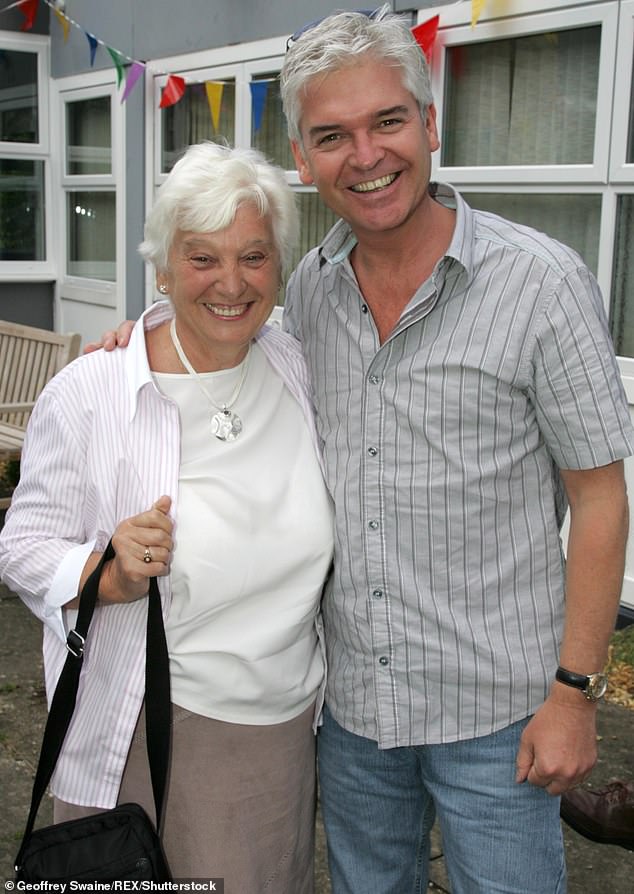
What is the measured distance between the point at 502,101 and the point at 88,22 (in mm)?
4852

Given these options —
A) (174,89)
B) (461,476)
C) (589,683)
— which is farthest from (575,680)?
(174,89)

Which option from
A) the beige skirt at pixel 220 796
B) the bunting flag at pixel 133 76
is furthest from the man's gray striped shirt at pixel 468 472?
the bunting flag at pixel 133 76

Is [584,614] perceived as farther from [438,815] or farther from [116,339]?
[116,339]

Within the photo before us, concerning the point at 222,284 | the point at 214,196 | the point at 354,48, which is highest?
A: the point at 354,48

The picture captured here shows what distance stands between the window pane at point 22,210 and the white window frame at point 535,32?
18.3 ft

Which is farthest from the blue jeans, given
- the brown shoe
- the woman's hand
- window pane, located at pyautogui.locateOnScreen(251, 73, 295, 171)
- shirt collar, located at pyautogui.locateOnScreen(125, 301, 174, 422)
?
window pane, located at pyautogui.locateOnScreen(251, 73, 295, 171)

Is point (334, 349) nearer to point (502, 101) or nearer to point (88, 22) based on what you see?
point (502, 101)

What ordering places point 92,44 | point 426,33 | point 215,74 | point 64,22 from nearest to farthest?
point 426,33
point 215,74
point 92,44
point 64,22

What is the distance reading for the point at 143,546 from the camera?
6.15 ft

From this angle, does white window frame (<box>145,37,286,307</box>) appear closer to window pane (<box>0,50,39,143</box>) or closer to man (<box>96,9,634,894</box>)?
window pane (<box>0,50,39,143</box>)

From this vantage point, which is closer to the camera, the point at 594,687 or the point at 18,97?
the point at 594,687

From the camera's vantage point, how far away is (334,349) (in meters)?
2.14

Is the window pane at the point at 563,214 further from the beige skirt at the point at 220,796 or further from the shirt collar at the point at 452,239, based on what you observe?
the beige skirt at the point at 220,796

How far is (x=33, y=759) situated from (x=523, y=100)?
3.77 metres
